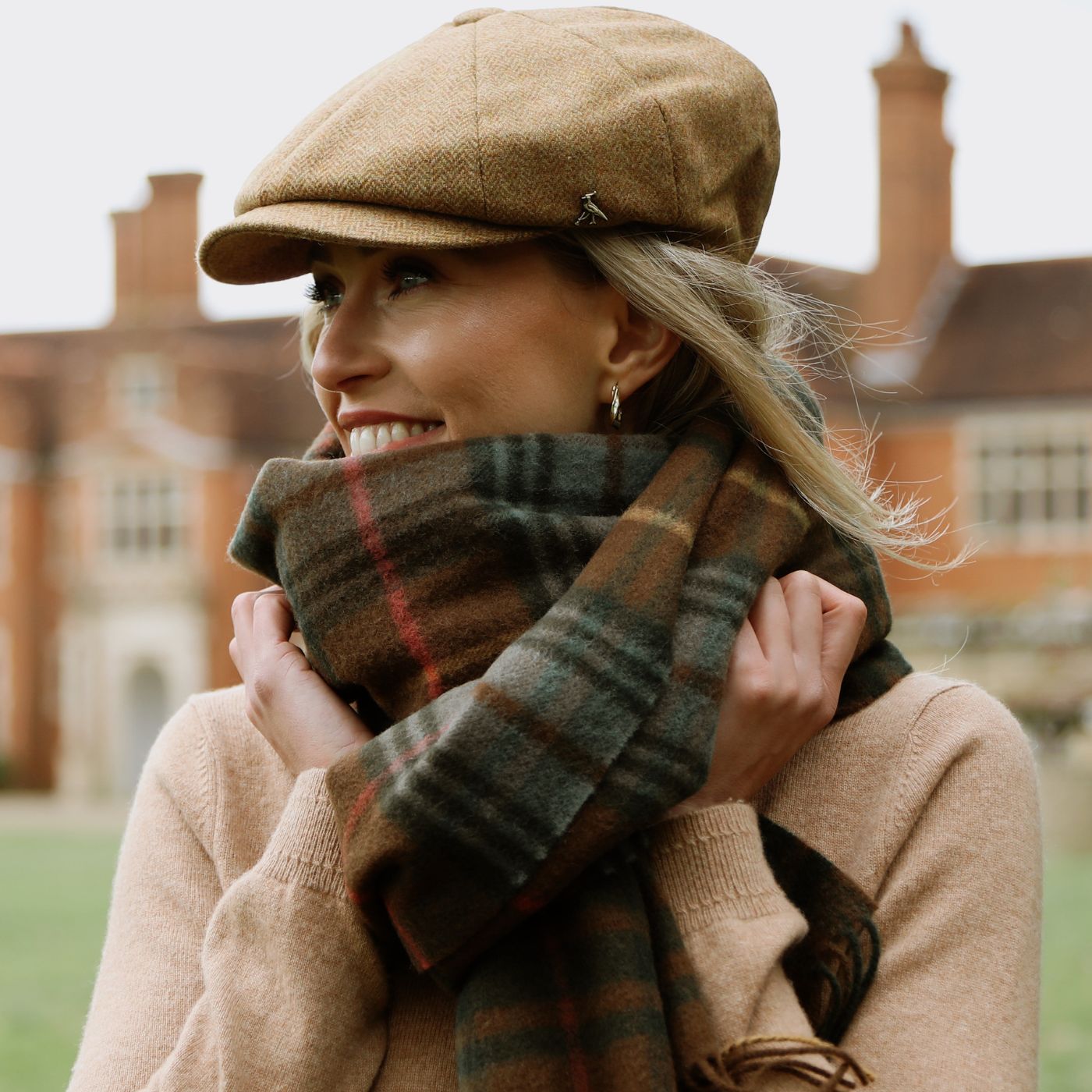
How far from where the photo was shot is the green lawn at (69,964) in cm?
866

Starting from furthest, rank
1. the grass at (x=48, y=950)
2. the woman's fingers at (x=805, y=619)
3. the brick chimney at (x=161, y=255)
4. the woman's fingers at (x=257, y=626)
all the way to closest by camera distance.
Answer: the brick chimney at (x=161, y=255), the grass at (x=48, y=950), the woman's fingers at (x=257, y=626), the woman's fingers at (x=805, y=619)

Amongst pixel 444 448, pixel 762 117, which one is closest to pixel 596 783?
pixel 444 448

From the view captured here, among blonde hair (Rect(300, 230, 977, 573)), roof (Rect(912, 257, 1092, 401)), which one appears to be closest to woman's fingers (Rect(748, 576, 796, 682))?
blonde hair (Rect(300, 230, 977, 573))

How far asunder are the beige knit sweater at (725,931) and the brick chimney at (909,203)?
2558 centimetres

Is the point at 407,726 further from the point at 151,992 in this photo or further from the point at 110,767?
the point at 110,767

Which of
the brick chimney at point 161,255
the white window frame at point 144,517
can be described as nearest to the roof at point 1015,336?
the white window frame at point 144,517

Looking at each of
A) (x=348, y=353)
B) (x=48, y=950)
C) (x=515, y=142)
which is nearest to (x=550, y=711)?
(x=348, y=353)

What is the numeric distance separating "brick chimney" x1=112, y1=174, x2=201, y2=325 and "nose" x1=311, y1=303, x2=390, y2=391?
2883 cm

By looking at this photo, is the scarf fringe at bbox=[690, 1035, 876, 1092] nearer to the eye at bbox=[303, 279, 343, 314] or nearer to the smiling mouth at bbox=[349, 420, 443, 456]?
the smiling mouth at bbox=[349, 420, 443, 456]

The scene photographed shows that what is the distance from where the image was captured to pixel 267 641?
6.13ft

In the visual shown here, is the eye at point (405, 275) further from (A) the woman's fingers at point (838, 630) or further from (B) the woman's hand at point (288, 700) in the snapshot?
(A) the woman's fingers at point (838, 630)

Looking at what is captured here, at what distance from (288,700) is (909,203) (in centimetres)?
2673

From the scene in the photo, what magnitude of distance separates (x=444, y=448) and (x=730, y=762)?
19.3 inches

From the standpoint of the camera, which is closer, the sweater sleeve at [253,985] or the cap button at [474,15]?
the sweater sleeve at [253,985]
